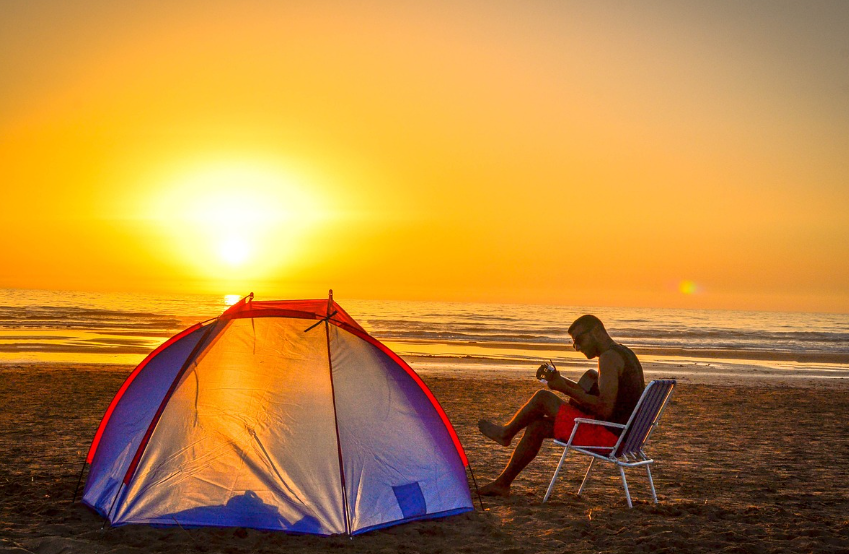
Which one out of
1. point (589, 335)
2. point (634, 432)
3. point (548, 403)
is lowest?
point (634, 432)

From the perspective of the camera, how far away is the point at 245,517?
5.59 meters

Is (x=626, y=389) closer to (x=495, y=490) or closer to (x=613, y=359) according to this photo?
(x=613, y=359)

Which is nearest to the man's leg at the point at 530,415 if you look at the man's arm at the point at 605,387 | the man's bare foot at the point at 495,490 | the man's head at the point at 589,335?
the man's arm at the point at 605,387

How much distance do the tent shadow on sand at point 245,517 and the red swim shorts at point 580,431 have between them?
234cm

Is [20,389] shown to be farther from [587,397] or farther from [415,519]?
[587,397]

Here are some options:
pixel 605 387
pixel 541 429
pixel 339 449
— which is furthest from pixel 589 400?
pixel 339 449

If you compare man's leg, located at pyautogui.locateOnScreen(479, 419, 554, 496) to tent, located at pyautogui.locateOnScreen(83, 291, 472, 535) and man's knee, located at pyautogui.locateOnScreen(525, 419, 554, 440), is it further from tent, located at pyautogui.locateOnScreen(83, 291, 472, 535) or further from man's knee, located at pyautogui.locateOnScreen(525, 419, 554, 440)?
tent, located at pyautogui.locateOnScreen(83, 291, 472, 535)

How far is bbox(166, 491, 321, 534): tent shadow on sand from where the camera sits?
5.53 meters

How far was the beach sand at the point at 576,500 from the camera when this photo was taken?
5297 millimetres

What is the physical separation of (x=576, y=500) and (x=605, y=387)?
3.97 ft

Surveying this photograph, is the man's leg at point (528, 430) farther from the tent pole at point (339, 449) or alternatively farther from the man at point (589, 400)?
the tent pole at point (339, 449)

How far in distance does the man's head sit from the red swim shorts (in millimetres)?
551

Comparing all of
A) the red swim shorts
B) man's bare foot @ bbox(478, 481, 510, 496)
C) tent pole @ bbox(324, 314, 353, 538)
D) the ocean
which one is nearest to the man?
the red swim shorts

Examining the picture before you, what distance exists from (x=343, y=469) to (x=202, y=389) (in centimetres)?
143
